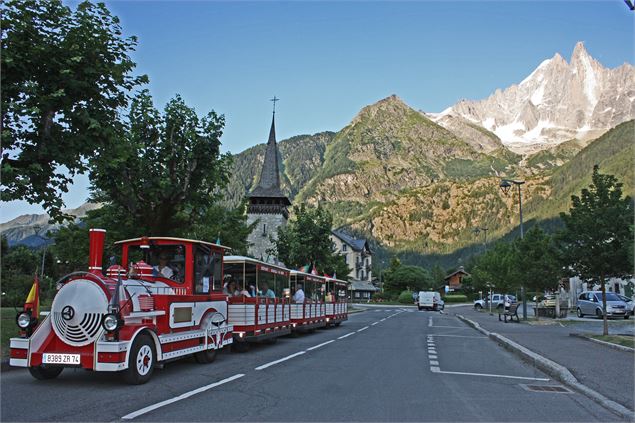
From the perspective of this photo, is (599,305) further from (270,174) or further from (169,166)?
(270,174)

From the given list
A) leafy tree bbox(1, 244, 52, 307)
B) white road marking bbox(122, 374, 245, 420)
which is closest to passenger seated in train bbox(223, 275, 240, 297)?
white road marking bbox(122, 374, 245, 420)

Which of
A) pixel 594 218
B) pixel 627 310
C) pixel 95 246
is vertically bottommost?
pixel 627 310

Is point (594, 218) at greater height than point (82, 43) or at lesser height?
lesser

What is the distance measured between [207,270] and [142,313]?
3.31 metres

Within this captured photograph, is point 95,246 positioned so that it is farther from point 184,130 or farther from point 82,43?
point 184,130

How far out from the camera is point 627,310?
37375mm

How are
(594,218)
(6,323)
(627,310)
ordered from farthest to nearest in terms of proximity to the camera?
(627,310)
(594,218)
(6,323)

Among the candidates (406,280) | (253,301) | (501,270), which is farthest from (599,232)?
(406,280)

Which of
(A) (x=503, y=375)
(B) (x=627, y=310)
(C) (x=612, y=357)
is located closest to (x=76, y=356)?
(A) (x=503, y=375)

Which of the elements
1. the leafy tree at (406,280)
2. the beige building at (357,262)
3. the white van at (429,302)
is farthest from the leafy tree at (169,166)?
the beige building at (357,262)

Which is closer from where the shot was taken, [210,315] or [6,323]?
[210,315]

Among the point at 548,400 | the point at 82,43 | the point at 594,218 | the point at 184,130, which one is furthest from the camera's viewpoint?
the point at 184,130

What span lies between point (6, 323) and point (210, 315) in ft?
32.0

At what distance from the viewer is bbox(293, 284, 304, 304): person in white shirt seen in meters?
23.2
